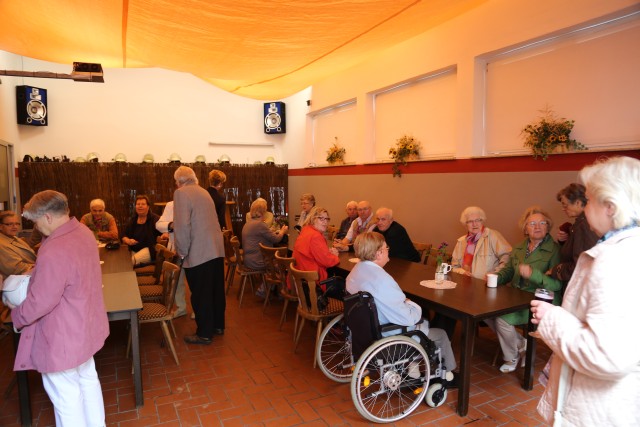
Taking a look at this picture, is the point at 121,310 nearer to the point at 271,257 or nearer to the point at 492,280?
the point at 271,257

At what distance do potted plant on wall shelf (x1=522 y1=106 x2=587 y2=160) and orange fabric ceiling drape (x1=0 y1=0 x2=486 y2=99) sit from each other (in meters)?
1.48

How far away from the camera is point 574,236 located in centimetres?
314

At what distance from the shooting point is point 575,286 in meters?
1.49

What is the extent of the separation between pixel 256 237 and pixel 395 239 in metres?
1.80

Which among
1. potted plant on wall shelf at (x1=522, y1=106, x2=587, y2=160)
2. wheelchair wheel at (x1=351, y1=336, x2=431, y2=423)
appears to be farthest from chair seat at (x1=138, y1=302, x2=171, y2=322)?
potted plant on wall shelf at (x1=522, y1=106, x2=587, y2=160)

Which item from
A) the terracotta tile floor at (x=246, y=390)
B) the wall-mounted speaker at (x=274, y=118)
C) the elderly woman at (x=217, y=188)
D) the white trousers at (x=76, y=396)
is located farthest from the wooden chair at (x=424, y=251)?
the wall-mounted speaker at (x=274, y=118)

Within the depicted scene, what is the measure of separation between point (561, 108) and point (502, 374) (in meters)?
2.85

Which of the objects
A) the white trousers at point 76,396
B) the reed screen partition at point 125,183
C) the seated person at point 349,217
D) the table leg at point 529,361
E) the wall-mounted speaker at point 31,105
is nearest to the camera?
the white trousers at point 76,396

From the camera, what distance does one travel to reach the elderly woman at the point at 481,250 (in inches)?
154

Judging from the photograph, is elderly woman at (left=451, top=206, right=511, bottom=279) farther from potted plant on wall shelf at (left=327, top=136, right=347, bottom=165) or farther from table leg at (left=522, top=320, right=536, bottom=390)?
potted plant on wall shelf at (left=327, top=136, right=347, bottom=165)

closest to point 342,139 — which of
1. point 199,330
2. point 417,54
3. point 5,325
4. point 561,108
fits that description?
point 417,54

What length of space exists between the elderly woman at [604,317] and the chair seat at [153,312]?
10.1 feet

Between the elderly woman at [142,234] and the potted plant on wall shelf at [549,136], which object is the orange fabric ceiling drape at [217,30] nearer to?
the potted plant on wall shelf at [549,136]

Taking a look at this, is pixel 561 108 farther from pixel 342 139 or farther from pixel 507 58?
pixel 342 139
